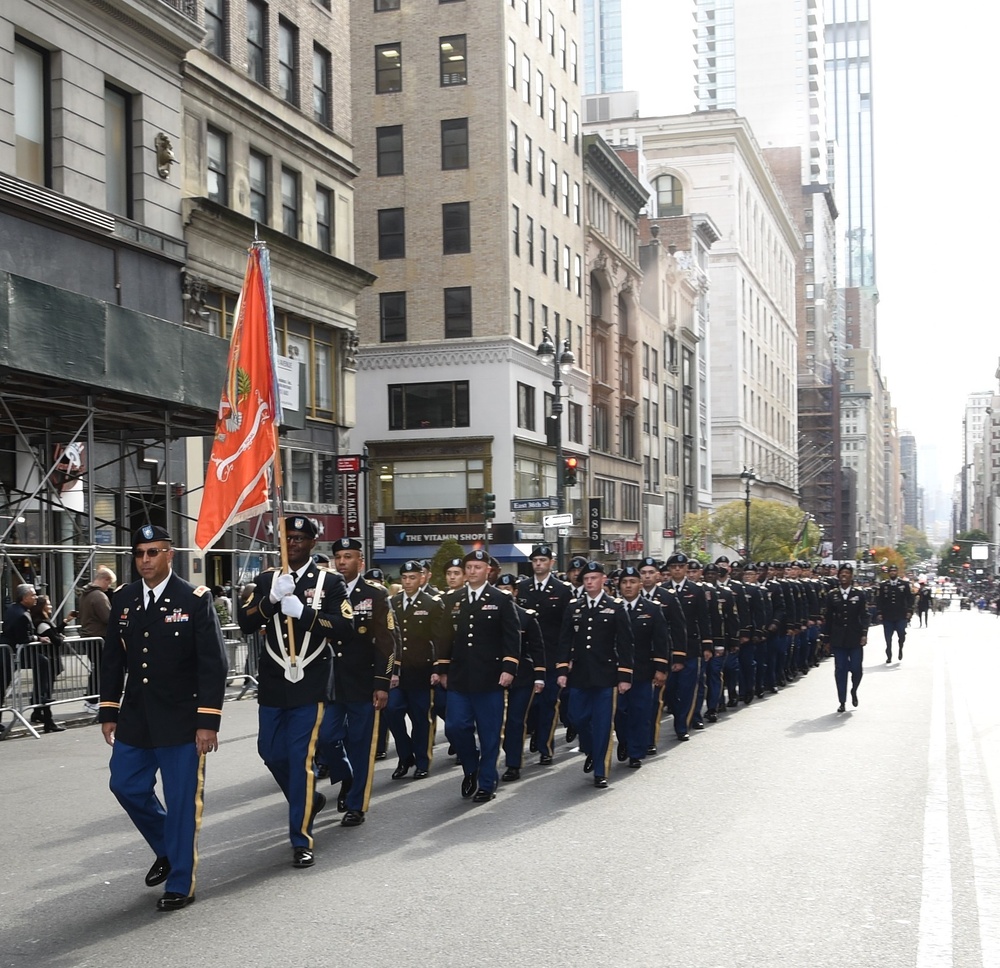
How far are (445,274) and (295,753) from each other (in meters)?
43.1

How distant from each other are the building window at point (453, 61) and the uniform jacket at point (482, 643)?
139 feet

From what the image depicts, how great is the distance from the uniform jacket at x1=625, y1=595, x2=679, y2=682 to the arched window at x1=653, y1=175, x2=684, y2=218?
294 ft

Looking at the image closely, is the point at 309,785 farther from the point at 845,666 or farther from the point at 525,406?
the point at 525,406

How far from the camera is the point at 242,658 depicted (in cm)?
2212

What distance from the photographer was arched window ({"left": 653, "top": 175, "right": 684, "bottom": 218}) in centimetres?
10106

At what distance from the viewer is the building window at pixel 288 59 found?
34688mm

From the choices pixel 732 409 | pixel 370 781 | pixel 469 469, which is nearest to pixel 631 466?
pixel 469 469

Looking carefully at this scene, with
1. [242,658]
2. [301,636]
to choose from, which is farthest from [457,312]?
[301,636]

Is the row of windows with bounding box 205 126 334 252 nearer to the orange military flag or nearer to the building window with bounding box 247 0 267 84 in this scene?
the building window with bounding box 247 0 267 84

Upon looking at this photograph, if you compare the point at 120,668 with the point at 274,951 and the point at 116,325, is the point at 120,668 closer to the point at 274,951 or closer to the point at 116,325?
the point at 274,951

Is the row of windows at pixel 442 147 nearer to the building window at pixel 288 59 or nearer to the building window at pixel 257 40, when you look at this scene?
the building window at pixel 288 59

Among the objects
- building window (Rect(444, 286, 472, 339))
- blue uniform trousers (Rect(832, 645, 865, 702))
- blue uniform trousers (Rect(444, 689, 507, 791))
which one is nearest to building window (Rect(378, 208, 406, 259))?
building window (Rect(444, 286, 472, 339))

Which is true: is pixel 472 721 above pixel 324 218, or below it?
below

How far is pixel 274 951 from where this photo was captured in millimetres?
6395
